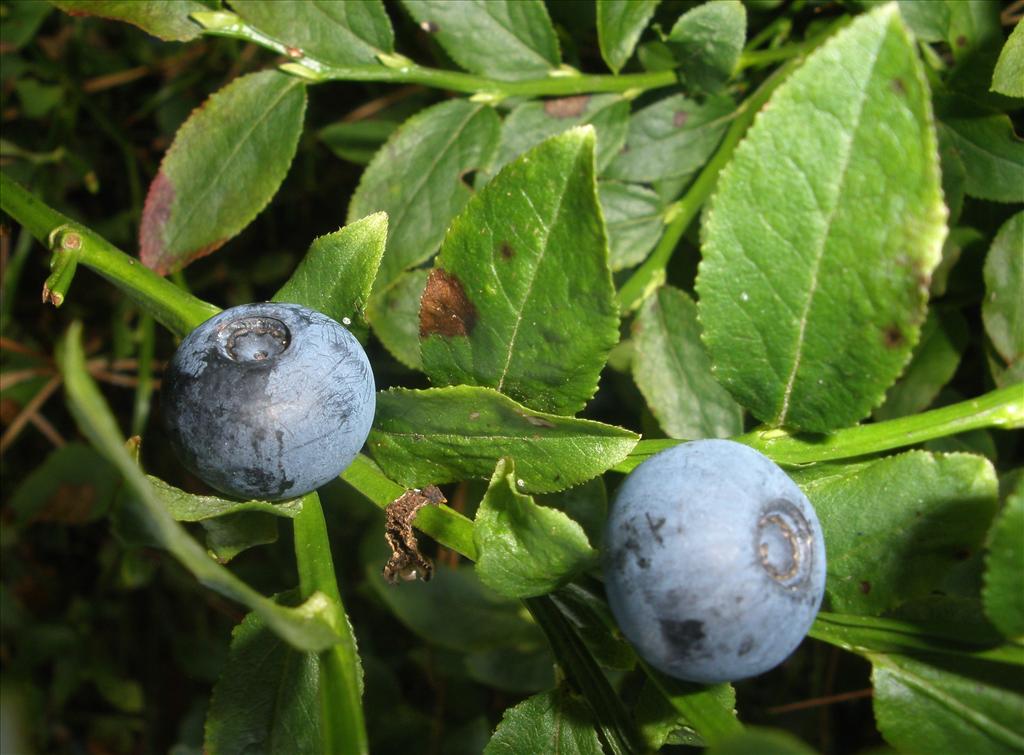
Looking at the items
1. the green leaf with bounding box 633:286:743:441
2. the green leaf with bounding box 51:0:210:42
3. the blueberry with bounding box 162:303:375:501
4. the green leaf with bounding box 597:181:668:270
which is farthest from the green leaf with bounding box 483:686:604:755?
the green leaf with bounding box 51:0:210:42

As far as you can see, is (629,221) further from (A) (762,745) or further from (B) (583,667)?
(A) (762,745)

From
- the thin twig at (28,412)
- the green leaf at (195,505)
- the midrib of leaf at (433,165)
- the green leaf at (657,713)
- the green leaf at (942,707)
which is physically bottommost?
the thin twig at (28,412)

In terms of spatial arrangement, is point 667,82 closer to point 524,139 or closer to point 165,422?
point 524,139

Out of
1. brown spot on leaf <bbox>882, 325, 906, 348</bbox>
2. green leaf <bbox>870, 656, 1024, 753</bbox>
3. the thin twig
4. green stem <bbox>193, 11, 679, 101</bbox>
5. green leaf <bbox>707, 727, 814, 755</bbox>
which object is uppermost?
green stem <bbox>193, 11, 679, 101</bbox>

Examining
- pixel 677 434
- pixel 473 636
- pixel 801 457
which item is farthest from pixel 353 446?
pixel 473 636

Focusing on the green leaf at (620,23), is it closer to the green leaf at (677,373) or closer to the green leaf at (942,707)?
the green leaf at (677,373)

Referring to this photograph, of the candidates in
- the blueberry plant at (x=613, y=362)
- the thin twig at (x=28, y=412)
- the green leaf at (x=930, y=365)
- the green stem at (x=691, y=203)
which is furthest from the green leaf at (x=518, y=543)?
the thin twig at (x=28, y=412)

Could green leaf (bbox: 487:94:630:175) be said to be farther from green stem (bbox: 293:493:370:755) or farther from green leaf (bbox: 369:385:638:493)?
green stem (bbox: 293:493:370:755)
